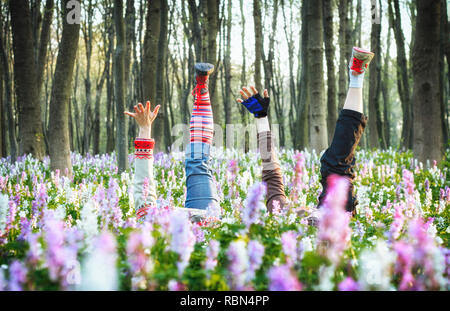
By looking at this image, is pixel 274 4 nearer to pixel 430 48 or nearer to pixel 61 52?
pixel 430 48

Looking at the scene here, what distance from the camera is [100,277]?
4.69 ft

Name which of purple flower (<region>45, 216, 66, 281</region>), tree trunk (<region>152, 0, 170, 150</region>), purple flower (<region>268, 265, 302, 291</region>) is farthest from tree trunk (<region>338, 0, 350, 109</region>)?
purple flower (<region>45, 216, 66, 281</region>)

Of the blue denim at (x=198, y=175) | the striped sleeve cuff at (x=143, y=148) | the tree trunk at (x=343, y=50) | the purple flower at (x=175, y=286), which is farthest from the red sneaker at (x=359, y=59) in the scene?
the tree trunk at (x=343, y=50)

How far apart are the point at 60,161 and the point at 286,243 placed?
6.49 metres

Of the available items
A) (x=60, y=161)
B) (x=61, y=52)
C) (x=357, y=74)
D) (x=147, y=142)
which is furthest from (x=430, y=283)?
(x=61, y=52)

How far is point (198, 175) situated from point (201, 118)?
2.16 feet

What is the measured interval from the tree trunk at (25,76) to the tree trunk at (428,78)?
30.1ft

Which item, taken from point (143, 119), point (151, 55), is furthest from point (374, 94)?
point (143, 119)

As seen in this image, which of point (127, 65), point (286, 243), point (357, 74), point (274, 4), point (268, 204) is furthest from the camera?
point (274, 4)

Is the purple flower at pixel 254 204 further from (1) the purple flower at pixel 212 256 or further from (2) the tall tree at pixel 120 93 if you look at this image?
(2) the tall tree at pixel 120 93

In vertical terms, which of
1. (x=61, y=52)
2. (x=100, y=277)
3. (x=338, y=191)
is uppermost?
(x=61, y=52)

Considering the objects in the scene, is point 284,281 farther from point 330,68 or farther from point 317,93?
point 330,68

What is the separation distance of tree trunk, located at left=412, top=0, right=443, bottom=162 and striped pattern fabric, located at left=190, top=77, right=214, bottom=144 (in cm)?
601

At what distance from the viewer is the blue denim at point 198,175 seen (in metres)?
4.10
